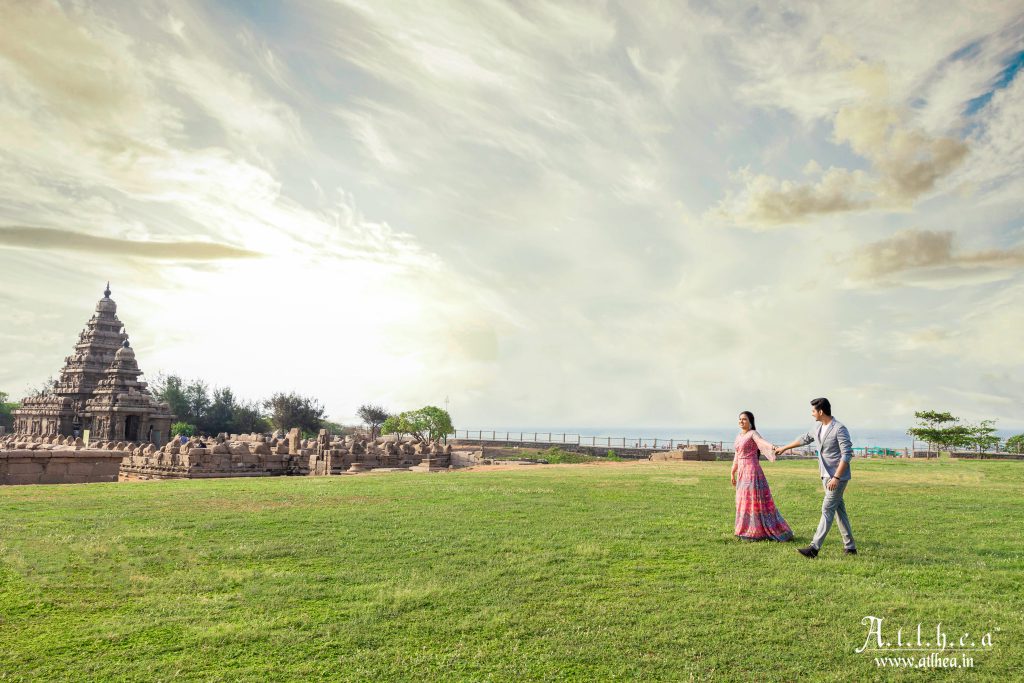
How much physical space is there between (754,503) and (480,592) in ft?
16.2

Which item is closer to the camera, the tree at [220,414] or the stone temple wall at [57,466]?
the stone temple wall at [57,466]

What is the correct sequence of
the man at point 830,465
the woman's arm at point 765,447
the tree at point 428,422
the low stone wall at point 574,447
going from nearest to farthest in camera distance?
the man at point 830,465
the woman's arm at point 765,447
the tree at point 428,422
the low stone wall at point 574,447

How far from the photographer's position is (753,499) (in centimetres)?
1032

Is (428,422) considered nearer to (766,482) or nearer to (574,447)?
(574,447)

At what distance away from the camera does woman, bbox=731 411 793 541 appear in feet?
33.7

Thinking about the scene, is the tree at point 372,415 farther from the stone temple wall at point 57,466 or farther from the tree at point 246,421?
the stone temple wall at point 57,466

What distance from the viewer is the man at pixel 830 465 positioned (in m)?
9.12

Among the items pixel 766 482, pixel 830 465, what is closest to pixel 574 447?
pixel 766 482

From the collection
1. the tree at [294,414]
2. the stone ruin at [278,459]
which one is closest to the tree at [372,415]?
the tree at [294,414]

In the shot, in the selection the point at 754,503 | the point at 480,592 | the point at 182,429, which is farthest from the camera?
the point at 182,429

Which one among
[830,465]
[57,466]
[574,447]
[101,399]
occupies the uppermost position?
[101,399]

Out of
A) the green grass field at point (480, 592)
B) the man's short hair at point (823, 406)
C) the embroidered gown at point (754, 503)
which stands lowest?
the green grass field at point (480, 592)

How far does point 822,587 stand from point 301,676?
5.81m

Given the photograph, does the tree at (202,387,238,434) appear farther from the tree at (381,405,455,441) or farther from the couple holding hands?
the couple holding hands
